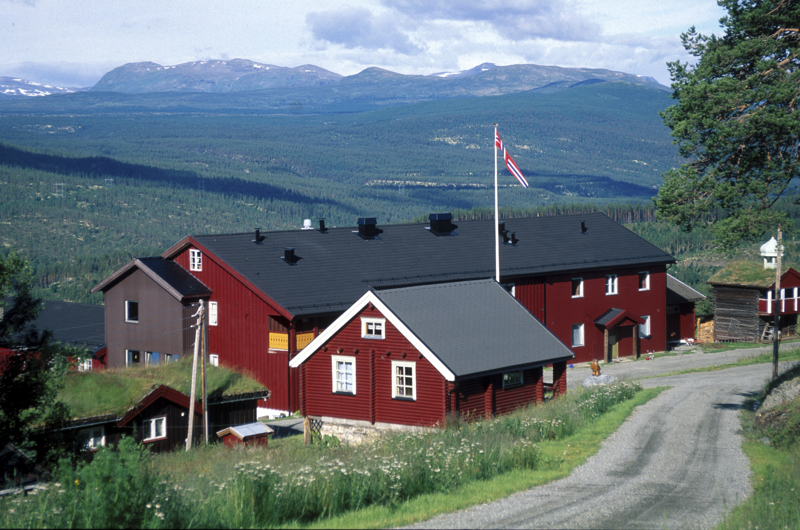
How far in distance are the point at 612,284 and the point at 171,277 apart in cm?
2731

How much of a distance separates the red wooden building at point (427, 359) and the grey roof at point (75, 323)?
3006 centimetres

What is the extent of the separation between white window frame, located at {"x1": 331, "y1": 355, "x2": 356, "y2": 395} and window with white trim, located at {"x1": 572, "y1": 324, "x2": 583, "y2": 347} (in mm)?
22793

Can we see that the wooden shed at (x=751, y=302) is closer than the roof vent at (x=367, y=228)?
No

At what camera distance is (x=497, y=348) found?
2920 cm

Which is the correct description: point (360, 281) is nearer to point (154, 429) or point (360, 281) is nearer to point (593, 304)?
point (154, 429)

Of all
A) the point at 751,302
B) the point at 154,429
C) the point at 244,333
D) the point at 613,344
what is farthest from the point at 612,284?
the point at 154,429

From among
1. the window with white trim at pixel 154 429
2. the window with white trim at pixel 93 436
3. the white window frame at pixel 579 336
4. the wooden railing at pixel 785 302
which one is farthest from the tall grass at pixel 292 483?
the wooden railing at pixel 785 302

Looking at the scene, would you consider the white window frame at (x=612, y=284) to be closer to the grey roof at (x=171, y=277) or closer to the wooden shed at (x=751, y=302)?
the wooden shed at (x=751, y=302)

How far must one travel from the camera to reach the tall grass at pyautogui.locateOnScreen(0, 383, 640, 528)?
1149 cm

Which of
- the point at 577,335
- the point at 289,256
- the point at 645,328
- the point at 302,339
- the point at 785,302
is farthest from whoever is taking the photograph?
the point at 785,302

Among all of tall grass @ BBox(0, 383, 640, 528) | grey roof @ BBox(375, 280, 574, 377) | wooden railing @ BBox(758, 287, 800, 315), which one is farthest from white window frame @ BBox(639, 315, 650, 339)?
tall grass @ BBox(0, 383, 640, 528)

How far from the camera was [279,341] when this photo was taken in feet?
128

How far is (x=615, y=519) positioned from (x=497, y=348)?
49.0 ft

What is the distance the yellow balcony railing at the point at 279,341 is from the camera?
126 ft
